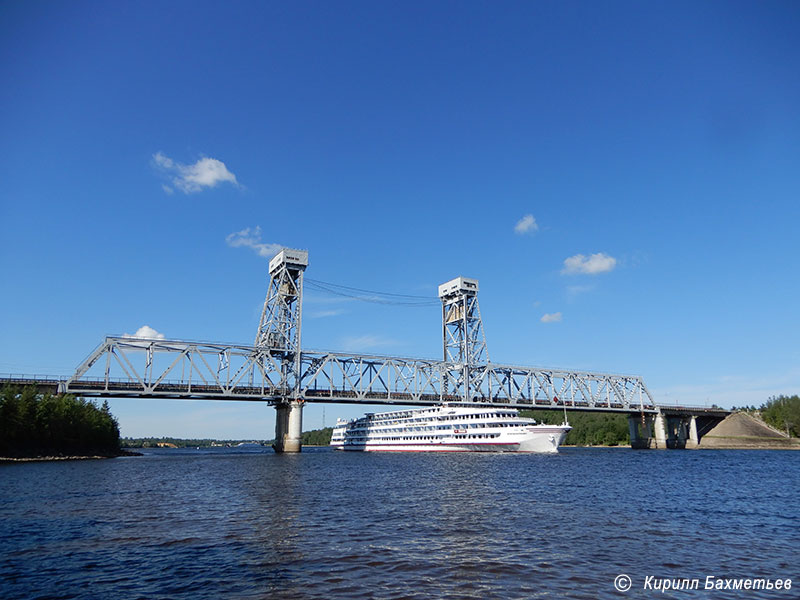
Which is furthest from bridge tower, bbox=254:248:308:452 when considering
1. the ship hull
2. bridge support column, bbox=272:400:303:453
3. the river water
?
the river water

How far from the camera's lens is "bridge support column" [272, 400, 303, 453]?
106125 millimetres

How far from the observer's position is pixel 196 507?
98.1ft

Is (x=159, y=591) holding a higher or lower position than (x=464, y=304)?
lower

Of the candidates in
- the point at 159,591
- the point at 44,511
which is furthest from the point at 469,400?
the point at 159,591

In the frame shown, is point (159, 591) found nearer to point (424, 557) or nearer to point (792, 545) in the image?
point (424, 557)

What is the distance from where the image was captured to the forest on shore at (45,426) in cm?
7500

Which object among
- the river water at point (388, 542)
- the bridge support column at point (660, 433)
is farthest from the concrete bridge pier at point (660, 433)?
the river water at point (388, 542)

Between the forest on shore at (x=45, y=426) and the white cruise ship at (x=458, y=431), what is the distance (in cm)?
6512

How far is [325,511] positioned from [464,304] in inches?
4401

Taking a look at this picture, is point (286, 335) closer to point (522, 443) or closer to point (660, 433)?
point (522, 443)

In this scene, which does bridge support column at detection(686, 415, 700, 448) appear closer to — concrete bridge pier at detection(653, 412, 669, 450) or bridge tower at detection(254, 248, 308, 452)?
concrete bridge pier at detection(653, 412, 669, 450)

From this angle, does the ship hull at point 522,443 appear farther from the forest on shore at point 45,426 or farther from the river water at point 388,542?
the forest on shore at point 45,426

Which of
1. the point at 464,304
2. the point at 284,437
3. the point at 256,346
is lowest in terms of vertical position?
the point at 284,437

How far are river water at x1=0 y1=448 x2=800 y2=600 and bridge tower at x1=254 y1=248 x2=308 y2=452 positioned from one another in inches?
2746
